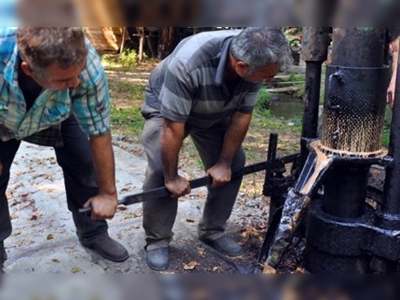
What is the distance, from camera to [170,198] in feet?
9.52

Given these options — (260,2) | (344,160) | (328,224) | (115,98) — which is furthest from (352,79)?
(115,98)

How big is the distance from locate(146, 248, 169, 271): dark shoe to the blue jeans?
15.6 inches

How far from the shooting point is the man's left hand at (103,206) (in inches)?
97.8

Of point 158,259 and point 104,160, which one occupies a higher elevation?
point 104,160

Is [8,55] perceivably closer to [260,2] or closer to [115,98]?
[260,2]

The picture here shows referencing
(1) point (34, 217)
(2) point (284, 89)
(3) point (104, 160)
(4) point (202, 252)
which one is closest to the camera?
(3) point (104, 160)

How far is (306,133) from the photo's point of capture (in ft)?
9.24

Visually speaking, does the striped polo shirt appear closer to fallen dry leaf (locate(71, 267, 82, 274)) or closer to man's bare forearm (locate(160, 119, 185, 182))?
man's bare forearm (locate(160, 119, 185, 182))

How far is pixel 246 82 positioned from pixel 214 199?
0.89 meters

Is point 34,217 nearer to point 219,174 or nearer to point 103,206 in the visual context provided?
point 103,206

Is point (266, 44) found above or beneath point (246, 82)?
above

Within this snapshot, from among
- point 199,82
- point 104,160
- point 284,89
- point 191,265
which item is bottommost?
point 191,265

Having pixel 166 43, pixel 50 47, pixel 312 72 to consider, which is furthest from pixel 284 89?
pixel 50 47

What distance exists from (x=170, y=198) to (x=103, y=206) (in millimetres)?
517
